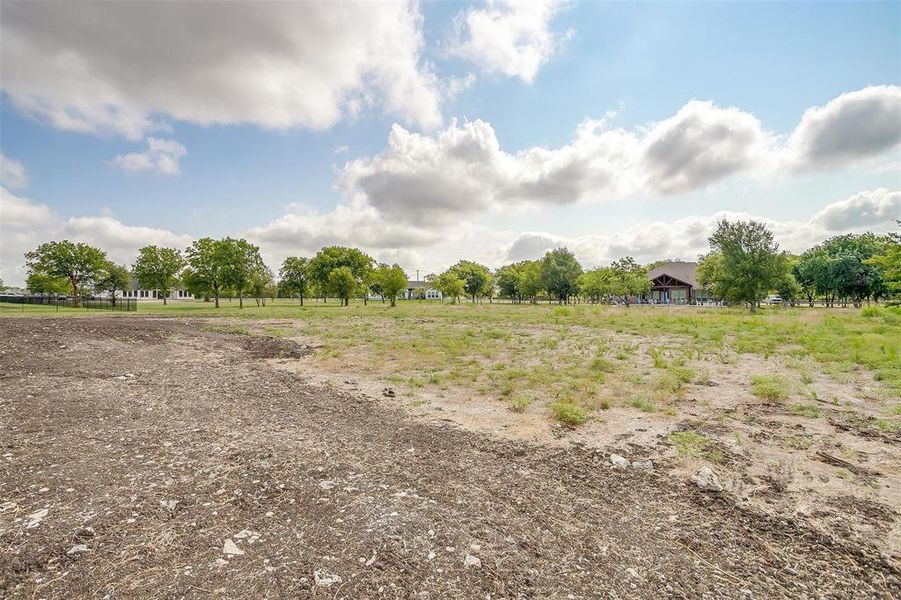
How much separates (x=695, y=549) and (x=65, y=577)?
5577mm

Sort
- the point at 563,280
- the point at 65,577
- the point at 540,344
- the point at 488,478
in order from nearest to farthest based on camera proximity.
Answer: the point at 65,577
the point at 488,478
the point at 540,344
the point at 563,280

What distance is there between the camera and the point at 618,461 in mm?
5676

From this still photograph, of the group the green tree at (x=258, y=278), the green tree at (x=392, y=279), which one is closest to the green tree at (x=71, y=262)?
the green tree at (x=258, y=278)

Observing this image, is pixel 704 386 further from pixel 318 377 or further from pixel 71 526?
pixel 71 526

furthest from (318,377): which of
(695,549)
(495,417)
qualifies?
(695,549)

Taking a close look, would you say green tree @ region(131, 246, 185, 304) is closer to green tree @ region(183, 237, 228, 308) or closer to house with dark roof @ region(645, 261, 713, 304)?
green tree @ region(183, 237, 228, 308)

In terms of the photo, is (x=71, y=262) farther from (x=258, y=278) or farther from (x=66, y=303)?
(x=258, y=278)

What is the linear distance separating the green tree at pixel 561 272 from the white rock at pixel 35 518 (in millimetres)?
83609

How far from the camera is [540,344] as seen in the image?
59.2 ft

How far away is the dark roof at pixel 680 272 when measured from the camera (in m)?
89.2

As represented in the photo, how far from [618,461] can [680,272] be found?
10152 cm

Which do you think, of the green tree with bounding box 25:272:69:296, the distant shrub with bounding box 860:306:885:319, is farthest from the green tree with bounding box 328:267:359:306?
the distant shrub with bounding box 860:306:885:319

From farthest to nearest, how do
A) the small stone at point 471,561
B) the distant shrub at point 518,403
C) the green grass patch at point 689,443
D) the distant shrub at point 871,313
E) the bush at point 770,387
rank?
the distant shrub at point 871,313, the bush at point 770,387, the distant shrub at point 518,403, the green grass patch at point 689,443, the small stone at point 471,561

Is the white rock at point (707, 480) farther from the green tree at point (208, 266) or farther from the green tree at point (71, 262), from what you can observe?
the green tree at point (71, 262)
